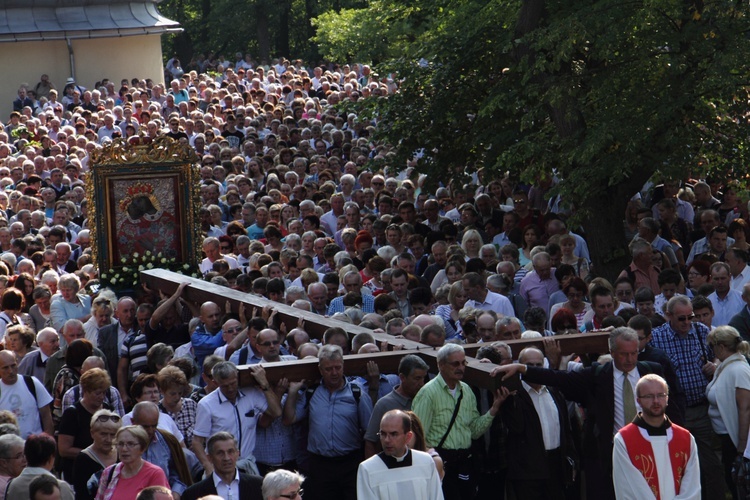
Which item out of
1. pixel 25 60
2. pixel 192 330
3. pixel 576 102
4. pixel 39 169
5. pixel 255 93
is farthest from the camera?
pixel 25 60

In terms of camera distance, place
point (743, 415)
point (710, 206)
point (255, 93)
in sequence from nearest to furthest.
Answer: point (743, 415) → point (710, 206) → point (255, 93)

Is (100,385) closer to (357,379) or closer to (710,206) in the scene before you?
(357,379)

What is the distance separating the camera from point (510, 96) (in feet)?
57.1

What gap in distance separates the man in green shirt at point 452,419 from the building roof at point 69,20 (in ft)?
101

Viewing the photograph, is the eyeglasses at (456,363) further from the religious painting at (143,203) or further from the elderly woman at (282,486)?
the religious painting at (143,203)

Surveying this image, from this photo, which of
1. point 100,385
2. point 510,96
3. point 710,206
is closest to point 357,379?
point 100,385

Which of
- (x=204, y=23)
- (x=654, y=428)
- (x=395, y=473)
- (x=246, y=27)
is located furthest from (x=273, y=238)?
(x=204, y=23)

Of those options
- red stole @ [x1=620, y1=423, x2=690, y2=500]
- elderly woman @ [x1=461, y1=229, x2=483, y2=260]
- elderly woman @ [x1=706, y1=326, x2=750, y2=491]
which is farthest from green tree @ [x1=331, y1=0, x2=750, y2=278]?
red stole @ [x1=620, y1=423, x2=690, y2=500]

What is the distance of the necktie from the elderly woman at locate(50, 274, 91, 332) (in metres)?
7.01

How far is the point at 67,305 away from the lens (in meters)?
16.1

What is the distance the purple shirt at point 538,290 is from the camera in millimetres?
15625

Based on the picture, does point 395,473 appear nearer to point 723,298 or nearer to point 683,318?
point 683,318

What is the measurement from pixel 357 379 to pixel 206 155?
14.2 metres

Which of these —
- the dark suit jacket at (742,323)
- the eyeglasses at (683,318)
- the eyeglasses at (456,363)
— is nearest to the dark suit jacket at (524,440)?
the eyeglasses at (456,363)
